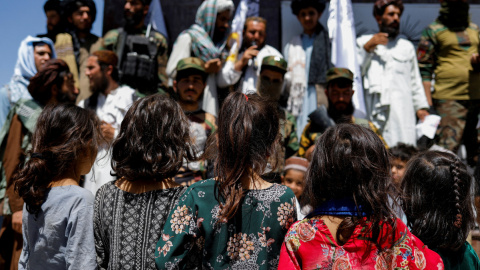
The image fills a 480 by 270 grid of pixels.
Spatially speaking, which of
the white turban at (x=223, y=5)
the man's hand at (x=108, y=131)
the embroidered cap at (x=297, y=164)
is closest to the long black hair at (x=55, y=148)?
the man's hand at (x=108, y=131)

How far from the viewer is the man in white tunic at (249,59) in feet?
17.8

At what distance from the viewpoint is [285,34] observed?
6195 millimetres

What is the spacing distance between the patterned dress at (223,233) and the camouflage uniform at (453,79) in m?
3.68

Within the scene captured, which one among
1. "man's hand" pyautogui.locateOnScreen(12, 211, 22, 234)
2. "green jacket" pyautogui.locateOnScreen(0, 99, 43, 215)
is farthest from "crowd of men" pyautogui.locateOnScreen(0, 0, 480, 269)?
"man's hand" pyautogui.locateOnScreen(12, 211, 22, 234)

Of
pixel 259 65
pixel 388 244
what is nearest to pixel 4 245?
pixel 259 65

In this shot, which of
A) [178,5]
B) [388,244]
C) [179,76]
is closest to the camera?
[388,244]

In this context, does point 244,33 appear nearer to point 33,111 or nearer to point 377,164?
point 33,111

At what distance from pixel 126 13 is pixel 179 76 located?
4.60 feet

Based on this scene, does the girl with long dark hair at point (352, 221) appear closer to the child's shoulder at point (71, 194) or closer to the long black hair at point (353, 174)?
the long black hair at point (353, 174)

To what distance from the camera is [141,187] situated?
2414 mm

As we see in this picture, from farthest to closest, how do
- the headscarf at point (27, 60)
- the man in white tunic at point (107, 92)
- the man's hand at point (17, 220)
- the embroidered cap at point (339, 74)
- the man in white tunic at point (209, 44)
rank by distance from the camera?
the man in white tunic at point (209, 44)
the headscarf at point (27, 60)
the man in white tunic at point (107, 92)
the embroidered cap at point (339, 74)
the man's hand at point (17, 220)

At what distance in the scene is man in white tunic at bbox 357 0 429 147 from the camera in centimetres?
539

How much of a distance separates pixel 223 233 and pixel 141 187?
0.50 meters

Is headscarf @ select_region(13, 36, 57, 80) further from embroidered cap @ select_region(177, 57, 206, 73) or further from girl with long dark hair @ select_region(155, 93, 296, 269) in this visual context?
girl with long dark hair @ select_region(155, 93, 296, 269)
